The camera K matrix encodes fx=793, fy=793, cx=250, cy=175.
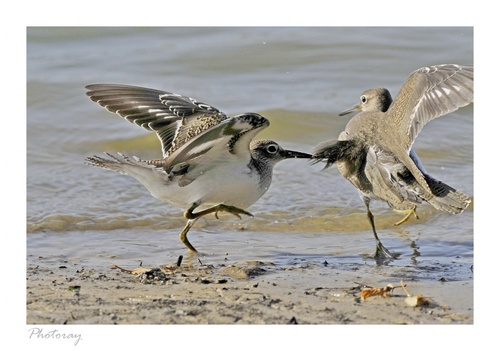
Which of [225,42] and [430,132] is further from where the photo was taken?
[225,42]

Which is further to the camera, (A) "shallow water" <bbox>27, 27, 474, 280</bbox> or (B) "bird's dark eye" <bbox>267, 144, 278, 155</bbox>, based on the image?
(A) "shallow water" <bbox>27, 27, 474, 280</bbox>

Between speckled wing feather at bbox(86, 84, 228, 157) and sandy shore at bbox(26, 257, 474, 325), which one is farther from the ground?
speckled wing feather at bbox(86, 84, 228, 157)

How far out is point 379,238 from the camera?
7809 mm

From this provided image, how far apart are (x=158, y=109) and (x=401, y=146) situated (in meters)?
2.24

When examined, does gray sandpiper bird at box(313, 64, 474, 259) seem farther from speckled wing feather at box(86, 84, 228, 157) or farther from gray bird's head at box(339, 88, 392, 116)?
speckled wing feather at box(86, 84, 228, 157)

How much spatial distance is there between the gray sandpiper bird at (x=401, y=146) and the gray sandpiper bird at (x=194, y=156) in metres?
0.47

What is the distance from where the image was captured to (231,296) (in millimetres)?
5520

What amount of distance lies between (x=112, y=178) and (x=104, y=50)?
410 cm

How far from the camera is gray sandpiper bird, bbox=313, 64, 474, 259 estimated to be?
22.4 ft

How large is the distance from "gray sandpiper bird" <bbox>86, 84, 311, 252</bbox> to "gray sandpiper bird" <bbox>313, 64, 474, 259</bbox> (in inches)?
18.3

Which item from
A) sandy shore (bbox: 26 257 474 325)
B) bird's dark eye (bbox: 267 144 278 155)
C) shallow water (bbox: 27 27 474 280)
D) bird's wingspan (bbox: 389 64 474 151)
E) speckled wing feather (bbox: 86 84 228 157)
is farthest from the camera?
shallow water (bbox: 27 27 474 280)

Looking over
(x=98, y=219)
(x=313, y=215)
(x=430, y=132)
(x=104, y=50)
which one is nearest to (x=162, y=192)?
(x=98, y=219)

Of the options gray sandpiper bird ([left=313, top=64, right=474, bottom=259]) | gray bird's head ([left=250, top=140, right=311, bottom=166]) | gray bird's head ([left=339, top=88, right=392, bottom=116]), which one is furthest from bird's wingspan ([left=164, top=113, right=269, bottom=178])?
gray bird's head ([left=339, top=88, right=392, bottom=116])

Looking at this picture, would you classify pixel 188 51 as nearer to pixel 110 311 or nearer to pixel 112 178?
pixel 112 178
